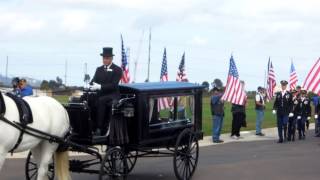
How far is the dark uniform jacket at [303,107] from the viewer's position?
22.7 m

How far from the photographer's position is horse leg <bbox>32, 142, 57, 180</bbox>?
9406mm

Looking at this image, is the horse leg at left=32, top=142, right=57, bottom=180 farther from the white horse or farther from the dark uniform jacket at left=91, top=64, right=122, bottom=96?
the dark uniform jacket at left=91, top=64, right=122, bottom=96

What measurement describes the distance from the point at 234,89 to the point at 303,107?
2.95m

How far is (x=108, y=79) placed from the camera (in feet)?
33.4

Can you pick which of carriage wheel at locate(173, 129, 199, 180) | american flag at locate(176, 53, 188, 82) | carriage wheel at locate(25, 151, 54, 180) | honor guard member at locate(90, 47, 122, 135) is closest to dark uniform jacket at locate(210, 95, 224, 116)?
american flag at locate(176, 53, 188, 82)

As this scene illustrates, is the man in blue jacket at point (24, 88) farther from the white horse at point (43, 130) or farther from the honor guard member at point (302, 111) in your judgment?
the honor guard member at point (302, 111)

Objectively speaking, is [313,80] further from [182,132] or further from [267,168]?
[182,132]

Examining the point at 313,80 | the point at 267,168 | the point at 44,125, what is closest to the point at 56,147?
the point at 44,125

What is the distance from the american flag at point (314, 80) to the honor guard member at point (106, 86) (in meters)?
8.66

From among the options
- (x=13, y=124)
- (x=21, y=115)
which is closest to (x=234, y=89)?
(x=21, y=115)

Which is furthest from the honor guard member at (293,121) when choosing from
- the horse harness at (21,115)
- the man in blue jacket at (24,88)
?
the horse harness at (21,115)

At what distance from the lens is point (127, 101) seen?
10438 mm

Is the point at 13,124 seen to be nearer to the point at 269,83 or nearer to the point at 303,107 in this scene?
the point at 303,107

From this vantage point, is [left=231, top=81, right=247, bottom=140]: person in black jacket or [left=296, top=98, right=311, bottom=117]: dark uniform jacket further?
[left=296, top=98, right=311, bottom=117]: dark uniform jacket
